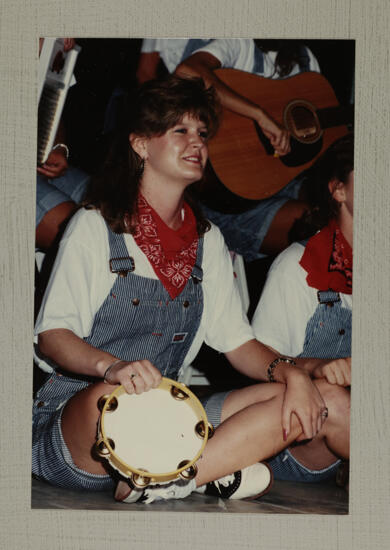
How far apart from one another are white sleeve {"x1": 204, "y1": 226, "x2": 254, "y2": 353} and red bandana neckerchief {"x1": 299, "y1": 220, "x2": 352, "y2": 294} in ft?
0.71

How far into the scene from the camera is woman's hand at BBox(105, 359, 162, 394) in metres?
1.82

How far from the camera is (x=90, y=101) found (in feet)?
6.33

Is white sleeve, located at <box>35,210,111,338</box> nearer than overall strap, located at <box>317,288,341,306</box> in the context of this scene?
Yes

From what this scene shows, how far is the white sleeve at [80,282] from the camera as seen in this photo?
188 cm

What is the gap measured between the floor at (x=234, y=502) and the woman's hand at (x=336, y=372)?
0.29m

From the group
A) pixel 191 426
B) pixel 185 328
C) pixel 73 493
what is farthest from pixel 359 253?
pixel 73 493

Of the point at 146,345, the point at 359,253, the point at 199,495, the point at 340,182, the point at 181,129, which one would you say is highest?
the point at 181,129

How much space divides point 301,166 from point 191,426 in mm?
776

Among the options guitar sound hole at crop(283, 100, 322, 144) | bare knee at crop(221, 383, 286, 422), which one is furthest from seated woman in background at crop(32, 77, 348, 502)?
guitar sound hole at crop(283, 100, 322, 144)

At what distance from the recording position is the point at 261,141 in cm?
198

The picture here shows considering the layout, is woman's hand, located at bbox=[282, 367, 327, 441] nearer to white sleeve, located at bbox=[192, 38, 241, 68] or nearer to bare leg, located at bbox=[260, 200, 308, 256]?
bare leg, located at bbox=[260, 200, 308, 256]

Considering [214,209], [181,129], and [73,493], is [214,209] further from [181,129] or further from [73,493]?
[73,493]

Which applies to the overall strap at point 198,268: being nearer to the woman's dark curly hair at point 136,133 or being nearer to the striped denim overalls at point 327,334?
the woman's dark curly hair at point 136,133

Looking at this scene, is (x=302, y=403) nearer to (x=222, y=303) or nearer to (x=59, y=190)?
(x=222, y=303)
